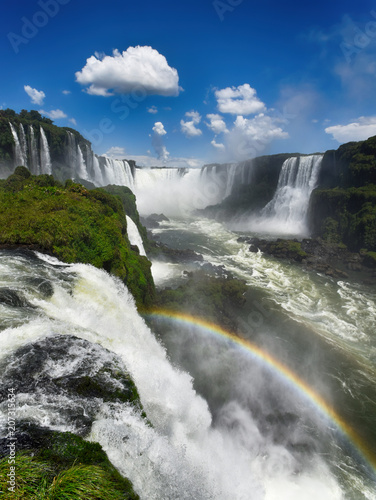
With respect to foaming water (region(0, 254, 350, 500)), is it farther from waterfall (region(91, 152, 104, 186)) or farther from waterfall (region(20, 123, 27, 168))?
waterfall (region(91, 152, 104, 186))

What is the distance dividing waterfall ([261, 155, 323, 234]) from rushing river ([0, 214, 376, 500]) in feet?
86.6

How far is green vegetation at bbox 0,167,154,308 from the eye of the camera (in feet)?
30.7

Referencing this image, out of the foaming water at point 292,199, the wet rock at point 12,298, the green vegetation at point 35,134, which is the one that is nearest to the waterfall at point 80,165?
the green vegetation at point 35,134

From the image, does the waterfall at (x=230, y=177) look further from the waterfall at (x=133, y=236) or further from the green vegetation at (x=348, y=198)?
the waterfall at (x=133, y=236)

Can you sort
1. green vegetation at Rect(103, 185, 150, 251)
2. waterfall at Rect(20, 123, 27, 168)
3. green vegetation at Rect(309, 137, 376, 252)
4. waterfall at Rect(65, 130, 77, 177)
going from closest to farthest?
green vegetation at Rect(103, 185, 150, 251)
green vegetation at Rect(309, 137, 376, 252)
waterfall at Rect(20, 123, 27, 168)
waterfall at Rect(65, 130, 77, 177)

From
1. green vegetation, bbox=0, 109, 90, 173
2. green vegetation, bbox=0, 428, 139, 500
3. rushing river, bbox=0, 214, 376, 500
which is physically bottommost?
rushing river, bbox=0, 214, 376, 500

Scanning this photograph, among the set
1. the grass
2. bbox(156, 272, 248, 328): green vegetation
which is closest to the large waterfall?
bbox(156, 272, 248, 328): green vegetation

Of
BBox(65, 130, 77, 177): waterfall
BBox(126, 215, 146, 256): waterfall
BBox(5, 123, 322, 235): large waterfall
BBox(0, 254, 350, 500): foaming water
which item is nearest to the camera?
BBox(0, 254, 350, 500): foaming water

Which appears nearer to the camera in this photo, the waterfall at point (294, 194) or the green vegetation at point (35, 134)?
the green vegetation at point (35, 134)

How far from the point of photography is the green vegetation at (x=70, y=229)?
30.7 feet

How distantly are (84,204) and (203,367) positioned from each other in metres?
9.93

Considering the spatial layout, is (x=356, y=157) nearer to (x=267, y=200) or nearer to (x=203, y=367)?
(x=267, y=200)

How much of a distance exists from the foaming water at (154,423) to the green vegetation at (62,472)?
0.93 feet

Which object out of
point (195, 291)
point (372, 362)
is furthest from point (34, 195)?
point (372, 362)
